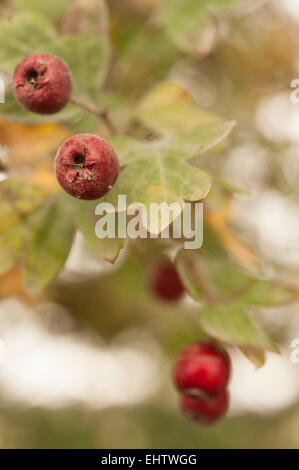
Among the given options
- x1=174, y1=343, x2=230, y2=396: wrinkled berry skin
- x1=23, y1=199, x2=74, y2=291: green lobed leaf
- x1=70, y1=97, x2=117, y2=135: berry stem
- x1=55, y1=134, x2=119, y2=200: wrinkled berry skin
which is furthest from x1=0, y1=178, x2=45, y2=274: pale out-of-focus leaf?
x1=174, y1=343, x2=230, y2=396: wrinkled berry skin

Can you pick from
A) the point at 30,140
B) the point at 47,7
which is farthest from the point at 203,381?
the point at 47,7

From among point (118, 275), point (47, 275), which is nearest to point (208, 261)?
point (47, 275)

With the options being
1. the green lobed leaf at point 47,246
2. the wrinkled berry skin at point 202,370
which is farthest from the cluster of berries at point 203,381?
the green lobed leaf at point 47,246

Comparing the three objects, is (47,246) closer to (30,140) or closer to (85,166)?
(85,166)

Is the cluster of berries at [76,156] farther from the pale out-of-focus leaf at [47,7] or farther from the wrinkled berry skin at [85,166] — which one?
the pale out-of-focus leaf at [47,7]

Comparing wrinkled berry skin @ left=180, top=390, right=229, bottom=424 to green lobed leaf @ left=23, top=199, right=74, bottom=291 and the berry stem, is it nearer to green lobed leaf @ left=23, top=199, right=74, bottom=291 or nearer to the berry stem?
green lobed leaf @ left=23, top=199, right=74, bottom=291

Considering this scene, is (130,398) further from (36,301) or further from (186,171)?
(186,171)
